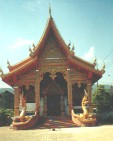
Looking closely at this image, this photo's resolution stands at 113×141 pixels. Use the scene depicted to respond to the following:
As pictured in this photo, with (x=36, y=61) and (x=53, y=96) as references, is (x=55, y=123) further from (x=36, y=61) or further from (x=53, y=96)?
(x=36, y=61)

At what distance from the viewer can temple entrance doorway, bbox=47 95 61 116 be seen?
22.5m

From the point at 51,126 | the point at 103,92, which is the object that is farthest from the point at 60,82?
the point at 103,92

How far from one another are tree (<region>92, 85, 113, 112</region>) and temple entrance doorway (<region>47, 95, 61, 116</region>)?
11646 millimetres

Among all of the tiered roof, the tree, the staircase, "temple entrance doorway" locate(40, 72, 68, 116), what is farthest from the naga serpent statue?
the tree

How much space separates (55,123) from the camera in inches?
720

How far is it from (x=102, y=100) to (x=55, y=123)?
17997 millimetres

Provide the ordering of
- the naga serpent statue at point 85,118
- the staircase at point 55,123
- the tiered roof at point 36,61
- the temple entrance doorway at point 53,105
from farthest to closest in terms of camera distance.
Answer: the temple entrance doorway at point 53,105 → the tiered roof at point 36,61 → the staircase at point 55,123 → the naga serpent statue at point 85,118

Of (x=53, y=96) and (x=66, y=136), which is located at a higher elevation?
(x=53, y=96)

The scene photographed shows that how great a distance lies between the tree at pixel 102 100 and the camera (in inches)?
1312

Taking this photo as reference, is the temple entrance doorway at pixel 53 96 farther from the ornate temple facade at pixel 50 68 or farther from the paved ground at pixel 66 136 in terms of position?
the paved ground at pixel 66 136

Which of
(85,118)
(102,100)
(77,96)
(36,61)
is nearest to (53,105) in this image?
(77,96)

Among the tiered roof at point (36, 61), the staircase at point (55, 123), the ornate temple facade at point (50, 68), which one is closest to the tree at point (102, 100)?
the ornate temple facade at point (50, 68)

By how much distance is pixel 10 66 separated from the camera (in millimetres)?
20516

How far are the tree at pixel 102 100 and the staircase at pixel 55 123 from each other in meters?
14.8
